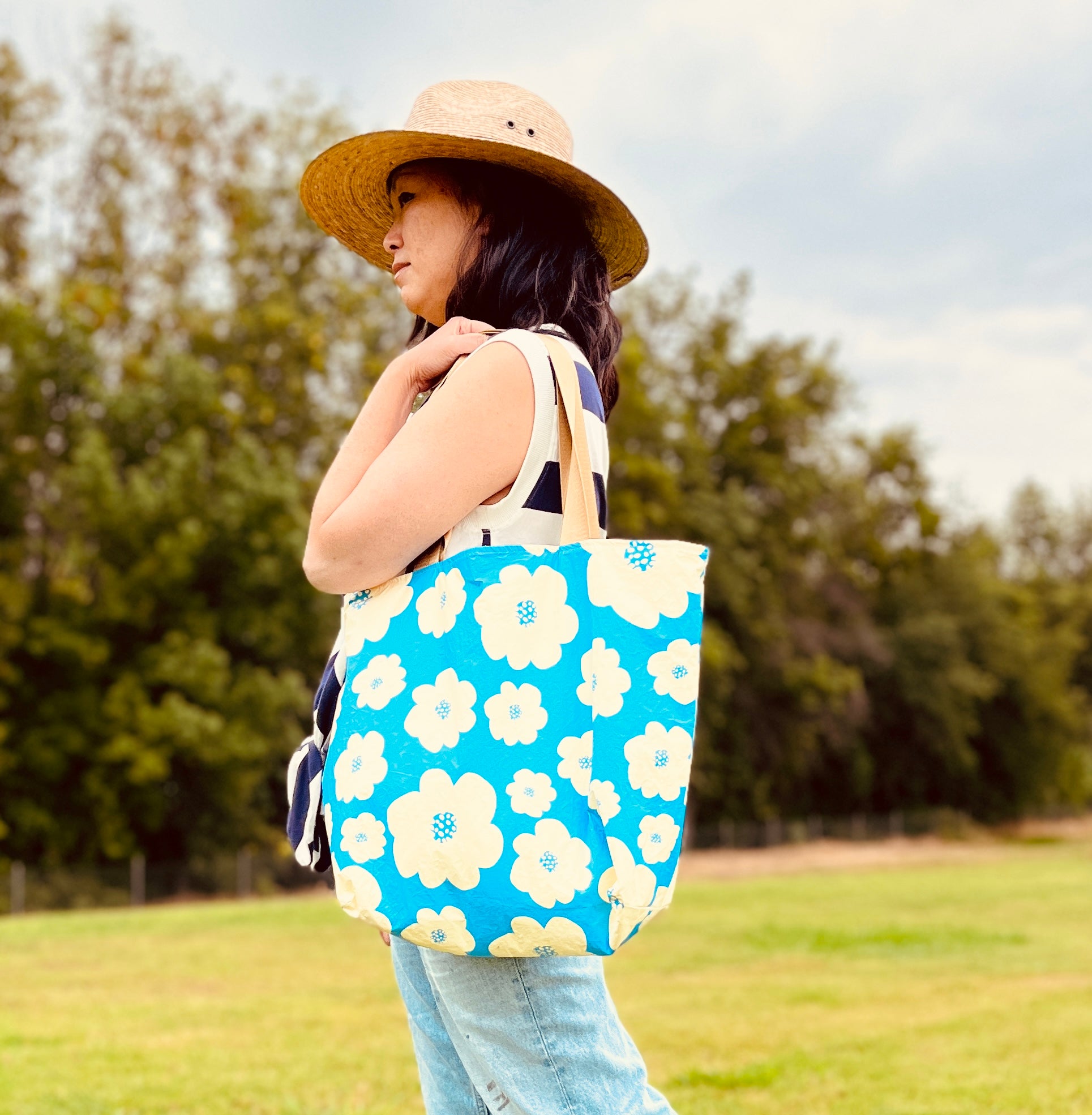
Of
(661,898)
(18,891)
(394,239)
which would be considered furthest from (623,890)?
(18,891)

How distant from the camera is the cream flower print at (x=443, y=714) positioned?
5.06ft

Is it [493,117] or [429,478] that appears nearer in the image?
[429,478]

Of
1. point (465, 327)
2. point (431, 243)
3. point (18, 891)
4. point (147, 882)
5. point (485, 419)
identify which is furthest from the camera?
point (147, 882)

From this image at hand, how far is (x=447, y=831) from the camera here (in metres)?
1.52

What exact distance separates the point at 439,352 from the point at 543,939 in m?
0.79

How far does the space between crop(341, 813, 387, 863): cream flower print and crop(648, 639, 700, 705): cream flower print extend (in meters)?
0.39

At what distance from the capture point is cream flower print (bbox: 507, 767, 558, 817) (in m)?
1.52

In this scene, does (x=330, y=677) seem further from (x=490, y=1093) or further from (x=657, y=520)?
(x=657, y=520)

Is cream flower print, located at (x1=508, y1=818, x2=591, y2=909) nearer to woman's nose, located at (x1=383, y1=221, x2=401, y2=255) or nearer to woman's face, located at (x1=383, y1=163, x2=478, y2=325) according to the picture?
woman's face, located at (x1=383, y1=163, x2=478, y2=325)

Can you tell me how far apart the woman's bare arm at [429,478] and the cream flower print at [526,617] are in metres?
0.12

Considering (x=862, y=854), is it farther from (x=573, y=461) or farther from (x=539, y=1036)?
(x=573, y=461)

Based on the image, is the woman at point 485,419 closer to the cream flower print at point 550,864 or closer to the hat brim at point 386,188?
the hat brim at point 386,188

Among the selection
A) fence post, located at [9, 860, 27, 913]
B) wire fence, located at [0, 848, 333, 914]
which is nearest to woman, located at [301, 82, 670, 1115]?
fence post, located at [9, 860, 27, 913]

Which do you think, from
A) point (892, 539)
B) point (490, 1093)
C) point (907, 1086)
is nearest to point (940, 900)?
point (907, 1086)
